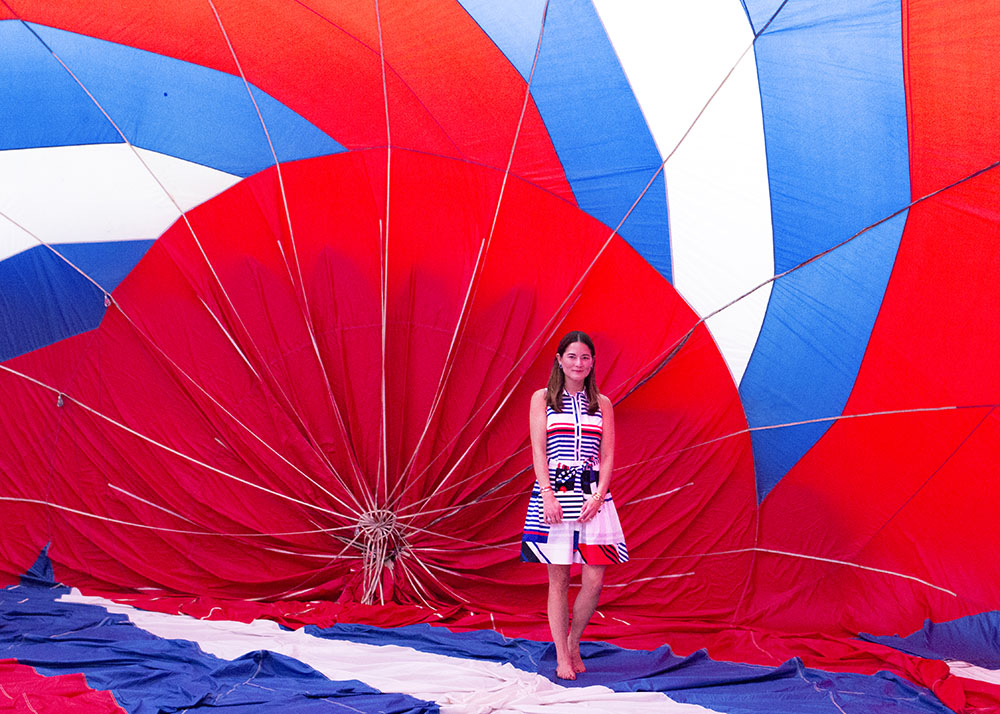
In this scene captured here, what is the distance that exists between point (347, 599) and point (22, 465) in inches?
57.5

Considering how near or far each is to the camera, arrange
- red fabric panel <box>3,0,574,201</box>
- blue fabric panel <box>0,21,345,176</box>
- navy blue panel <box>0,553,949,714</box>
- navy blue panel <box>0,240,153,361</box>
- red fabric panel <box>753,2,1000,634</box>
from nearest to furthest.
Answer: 1. navy blue panel <box>0,553,949,714</box>
2. red fabric panel <box>753,2,1000,634</box>
3. red fabric panel <box>3,0,574,201</box>
4. blue fabric panel <box>0,21,345,176</box>
5. navy blue panel <box>0,240,153,361</box>

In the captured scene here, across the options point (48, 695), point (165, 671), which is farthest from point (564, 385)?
point (48, 695)

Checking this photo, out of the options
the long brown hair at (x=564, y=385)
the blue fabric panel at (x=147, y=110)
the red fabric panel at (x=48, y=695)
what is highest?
the blue fabric panel at (x=147, y=110)

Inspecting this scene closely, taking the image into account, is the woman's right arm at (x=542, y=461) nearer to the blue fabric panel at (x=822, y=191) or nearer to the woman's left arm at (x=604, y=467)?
the woman's left arm at (x=604, y=467)

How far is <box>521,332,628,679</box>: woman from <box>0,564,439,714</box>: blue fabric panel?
544 millimetres

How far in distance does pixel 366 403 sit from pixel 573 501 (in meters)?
1.20

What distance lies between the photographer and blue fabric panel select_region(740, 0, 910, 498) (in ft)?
9.81

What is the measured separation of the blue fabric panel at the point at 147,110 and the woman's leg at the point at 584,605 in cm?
194

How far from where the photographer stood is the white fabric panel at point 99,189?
11.7ft

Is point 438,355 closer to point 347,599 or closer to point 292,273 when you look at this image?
point 292,273

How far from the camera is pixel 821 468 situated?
3.15 m

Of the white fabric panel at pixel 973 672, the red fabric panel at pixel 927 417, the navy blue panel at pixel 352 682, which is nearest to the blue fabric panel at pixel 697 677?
the navy blue panel at pixel 352 682

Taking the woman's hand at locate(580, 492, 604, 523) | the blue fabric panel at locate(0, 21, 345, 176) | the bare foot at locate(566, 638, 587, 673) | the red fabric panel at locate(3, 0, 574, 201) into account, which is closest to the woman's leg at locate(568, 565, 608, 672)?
the bare foot at locate(566, 638, 587, 673)

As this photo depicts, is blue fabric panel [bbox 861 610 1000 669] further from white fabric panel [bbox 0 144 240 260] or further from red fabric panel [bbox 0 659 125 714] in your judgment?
white fabric panel [bbox 0 144 240 260]
